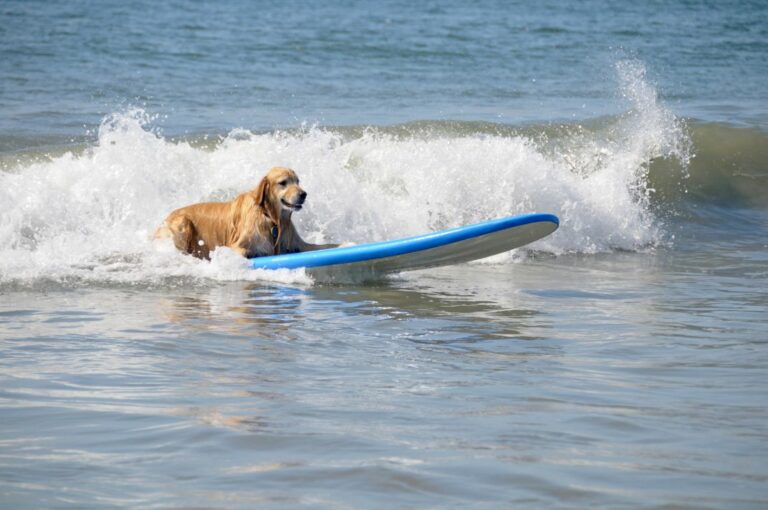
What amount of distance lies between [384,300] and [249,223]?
1.32 metres

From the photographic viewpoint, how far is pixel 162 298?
7504 mm

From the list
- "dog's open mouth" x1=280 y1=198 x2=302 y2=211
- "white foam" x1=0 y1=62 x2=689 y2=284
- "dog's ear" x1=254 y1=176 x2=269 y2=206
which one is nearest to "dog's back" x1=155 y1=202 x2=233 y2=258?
"dog's ear" x1=254 y1=176 x2=269 y2=206

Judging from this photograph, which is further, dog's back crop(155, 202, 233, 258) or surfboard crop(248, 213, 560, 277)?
dog's back crop(155, 202, 233, 258)

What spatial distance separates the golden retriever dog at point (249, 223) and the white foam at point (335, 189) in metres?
0.75

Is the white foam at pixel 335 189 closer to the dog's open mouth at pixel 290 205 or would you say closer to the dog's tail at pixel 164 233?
the dog's tail at pixel 164 233

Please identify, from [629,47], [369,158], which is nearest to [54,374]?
[369,158]

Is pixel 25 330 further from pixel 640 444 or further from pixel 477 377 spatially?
pixel 640 444

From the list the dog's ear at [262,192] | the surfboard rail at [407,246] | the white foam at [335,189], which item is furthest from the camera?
the white foam at [335,189]

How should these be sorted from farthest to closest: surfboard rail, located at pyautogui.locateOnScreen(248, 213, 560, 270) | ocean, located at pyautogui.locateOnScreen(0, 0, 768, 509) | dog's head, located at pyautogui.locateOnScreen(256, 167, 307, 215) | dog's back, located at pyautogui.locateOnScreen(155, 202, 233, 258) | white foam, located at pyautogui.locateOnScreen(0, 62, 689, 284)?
white foam, located at pyautogui.locateOnScreen(0, 62, 689, 284)
dog's back, located at pyautogui.locateOnScreen(155, 202, 233, 258)
dog's head, located at pyautogui.locateOnScreen(256, 167, 307, 215)
surfboard rail, located at pyautogui.locateOnScreen(248, 213, 560, 270)
ocean, located at pyautogui.locateOnScreen(0, 0, 768, 509)

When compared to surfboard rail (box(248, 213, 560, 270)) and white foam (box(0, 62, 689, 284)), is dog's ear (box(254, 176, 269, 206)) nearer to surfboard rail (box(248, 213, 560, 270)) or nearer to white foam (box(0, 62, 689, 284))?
surfboard rail (box(248, 213, 560, 270))

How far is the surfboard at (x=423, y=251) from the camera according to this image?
7.72 meters

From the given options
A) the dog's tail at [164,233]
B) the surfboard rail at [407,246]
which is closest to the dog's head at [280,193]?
the surfboard rail at [407,246]

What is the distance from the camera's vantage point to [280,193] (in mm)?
8031

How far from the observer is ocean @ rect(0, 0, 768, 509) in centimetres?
397
